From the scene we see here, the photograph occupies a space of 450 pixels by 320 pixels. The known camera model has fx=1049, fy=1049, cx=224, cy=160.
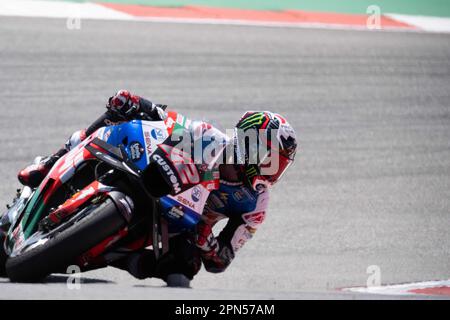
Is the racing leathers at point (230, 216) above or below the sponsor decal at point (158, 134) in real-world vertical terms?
below

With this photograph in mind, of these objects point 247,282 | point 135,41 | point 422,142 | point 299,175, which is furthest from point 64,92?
point 247,282

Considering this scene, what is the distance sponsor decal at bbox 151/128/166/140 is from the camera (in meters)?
5.79

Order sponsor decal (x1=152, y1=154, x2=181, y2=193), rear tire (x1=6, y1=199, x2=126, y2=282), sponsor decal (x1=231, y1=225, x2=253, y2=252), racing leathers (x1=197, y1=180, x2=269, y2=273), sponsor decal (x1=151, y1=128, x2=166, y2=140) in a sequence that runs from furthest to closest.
→ sponsor decal (x1=231, y1=225, x2=253, y2=252) → racing leathers (x1=197, y1=180, x2=269, y2=273) → sponsor decal (x1=151, y1=128, x2=166, y2=140) → sponsor decal (x1=152, y1=154, x2=181, y2=193) → rear tire (x1=6, y1=199, x2=126, y2=282)

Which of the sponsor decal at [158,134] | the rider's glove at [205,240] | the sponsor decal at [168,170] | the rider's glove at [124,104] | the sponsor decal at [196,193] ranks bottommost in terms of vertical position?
the rider's glove at [205,240]

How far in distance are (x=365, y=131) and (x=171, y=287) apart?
238 inches

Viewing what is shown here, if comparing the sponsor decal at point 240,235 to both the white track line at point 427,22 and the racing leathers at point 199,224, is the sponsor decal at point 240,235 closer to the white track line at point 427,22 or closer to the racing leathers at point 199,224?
the racing leathers at point 199,224

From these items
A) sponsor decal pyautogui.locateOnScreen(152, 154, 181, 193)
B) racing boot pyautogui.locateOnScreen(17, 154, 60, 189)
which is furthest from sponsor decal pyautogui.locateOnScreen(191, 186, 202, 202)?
racing boot pyautogui.locateOnScreen(17, 154, 60, 189)

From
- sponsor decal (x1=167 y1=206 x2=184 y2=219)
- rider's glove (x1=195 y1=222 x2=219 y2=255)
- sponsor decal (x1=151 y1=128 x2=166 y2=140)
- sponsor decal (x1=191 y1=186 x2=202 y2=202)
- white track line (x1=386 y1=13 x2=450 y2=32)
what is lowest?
rider's glove (x1=195 y1=222 x2=219 y2=255)

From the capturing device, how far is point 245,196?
5914 millimetres

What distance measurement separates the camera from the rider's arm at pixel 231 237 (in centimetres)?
597

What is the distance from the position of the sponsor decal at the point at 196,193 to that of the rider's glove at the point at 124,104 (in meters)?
0.88

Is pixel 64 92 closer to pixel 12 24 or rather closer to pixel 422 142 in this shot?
pixel 12 24

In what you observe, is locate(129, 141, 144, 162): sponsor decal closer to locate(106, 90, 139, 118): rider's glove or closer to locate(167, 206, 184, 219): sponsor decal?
locate(167, 206, 184, 219): sponsor decal

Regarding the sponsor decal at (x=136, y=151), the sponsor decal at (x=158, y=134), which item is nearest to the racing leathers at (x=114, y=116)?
the sponsor decal at (x=158, y=134)
